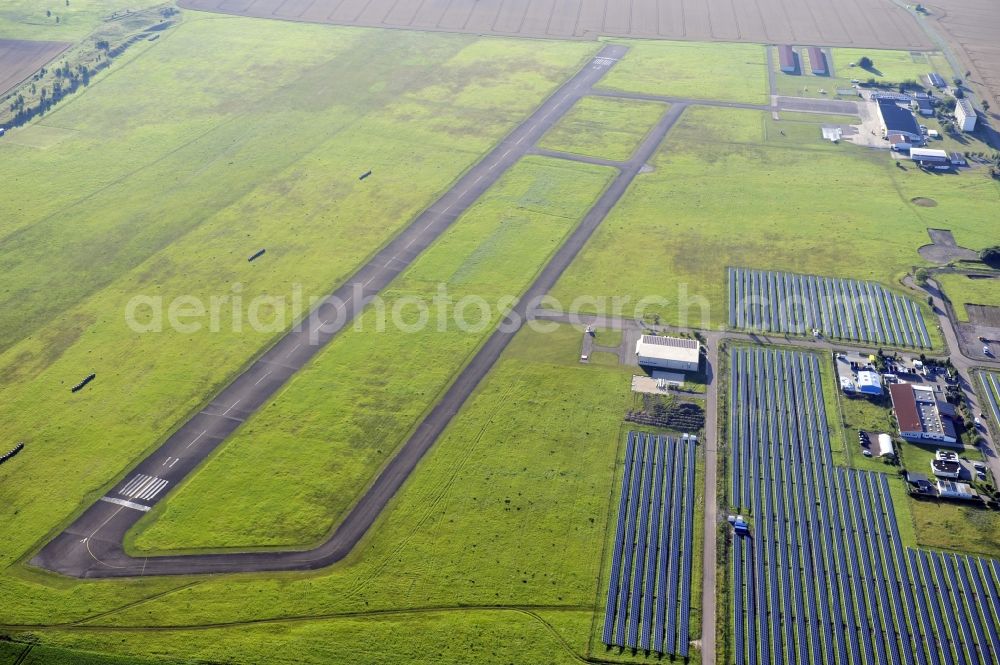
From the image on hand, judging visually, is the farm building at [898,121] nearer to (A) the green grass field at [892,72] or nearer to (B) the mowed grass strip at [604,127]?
(A) the green grass field at [892,72]

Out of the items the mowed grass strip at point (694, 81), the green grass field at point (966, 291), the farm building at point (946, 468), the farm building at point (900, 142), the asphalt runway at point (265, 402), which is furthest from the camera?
the mowed grass strip at point (694, 81)

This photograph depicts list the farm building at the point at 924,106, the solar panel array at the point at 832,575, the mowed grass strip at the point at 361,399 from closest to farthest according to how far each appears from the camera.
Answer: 1. the solar panel array at the point at 832,575
2. the mowed grass strip at the point at 361,399
3. the farm building at the point at 924,106

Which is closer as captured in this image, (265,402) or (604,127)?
(265,402)

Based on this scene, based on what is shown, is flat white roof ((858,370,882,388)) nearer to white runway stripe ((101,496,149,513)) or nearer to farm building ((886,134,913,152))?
farm building ((886,134,913,152))

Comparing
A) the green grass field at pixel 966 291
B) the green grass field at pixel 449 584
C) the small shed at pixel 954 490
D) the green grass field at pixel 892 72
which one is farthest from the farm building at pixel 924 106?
the green grass field at pixel 449 584

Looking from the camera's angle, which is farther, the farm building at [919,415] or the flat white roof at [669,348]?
the flat white roof at [669,348]

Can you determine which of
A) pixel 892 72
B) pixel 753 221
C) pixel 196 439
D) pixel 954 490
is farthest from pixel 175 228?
pixel 892 72

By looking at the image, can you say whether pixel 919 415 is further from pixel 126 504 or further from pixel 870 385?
pixel 126 504
